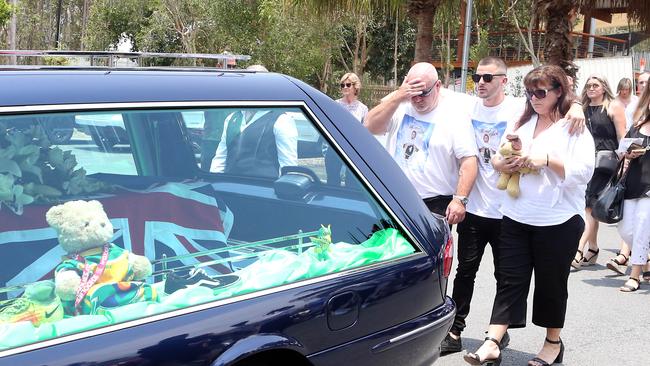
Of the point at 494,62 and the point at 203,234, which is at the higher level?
the point at 494,62

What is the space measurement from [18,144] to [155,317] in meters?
0.63

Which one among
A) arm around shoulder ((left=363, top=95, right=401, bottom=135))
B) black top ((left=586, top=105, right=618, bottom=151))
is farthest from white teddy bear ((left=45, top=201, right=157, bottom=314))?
black top ((left=586, top=105, right=618, bottom=151))

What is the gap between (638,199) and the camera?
6.80m

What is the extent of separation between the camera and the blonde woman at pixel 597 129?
757cm

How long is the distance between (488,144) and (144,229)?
9.77ft

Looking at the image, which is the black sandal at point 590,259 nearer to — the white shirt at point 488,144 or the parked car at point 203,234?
the white shirt at point 488,144

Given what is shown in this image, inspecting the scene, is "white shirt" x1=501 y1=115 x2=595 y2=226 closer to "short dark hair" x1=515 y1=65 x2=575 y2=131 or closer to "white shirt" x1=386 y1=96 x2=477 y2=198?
"short dark hair" x1=515 y1=65 x2=575 y2=131

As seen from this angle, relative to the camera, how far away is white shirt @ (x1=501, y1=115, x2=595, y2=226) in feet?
14.2

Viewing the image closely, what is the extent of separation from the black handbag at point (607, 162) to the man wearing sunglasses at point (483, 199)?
271cm

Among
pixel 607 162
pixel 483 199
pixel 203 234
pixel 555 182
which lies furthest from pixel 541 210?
pixel 607 162

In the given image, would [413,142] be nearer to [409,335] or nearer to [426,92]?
[426,92]

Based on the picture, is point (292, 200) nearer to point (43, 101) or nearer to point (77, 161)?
point (77, 161)

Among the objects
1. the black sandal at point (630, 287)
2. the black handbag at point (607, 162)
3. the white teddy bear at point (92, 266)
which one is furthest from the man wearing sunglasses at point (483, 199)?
the white teddy bear at point (92, 266)

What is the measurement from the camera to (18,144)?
2.28m
